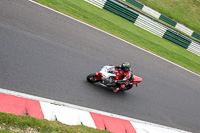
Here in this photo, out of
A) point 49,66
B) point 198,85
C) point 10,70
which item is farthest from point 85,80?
point 198,85

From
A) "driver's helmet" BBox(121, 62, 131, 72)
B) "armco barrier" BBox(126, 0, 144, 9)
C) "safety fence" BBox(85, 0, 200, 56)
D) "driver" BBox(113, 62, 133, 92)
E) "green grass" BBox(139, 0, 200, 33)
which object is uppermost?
"green grass" BBox(139, 0, 200, 33)

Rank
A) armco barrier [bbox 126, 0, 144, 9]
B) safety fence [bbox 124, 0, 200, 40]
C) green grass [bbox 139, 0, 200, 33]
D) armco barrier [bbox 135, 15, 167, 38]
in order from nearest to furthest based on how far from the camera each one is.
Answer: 1. armco barrier [bbox 135, 15, 167, 38]
2. armco barrier [bbox 126, 0, 144, 9]
3. safety fence [bbox 124, 0, 200, 40]
4. green grass [bbox 139, 0, 200, 33]

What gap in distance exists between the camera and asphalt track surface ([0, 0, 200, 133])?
27.4 feet

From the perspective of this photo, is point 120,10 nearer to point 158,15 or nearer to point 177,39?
point 158,15

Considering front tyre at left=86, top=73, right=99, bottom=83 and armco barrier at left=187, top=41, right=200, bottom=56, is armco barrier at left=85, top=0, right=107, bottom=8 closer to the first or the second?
armco barrier at left=187, top=41, right=200, bottom=56

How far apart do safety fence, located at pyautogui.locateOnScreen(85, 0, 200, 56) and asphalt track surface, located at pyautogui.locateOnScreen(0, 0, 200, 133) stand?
5765mm

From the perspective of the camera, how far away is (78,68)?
10.1m

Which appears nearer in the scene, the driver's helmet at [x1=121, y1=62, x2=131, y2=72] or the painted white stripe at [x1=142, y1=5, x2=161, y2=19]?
the driver's helmet at [x1=121, y1=62, x2=131, y2=72]

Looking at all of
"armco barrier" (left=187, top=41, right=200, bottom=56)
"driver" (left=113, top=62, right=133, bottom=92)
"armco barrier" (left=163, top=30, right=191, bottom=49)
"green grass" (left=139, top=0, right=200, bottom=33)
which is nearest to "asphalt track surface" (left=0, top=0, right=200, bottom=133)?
"driver" (left=113, top=62, right=133, bottom=92)

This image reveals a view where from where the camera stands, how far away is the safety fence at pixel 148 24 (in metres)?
19.3

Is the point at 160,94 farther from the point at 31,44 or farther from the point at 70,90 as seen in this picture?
the point at 31,44

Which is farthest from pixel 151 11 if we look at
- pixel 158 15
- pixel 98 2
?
pixel 98 2

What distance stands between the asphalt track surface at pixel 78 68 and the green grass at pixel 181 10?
13.1 meters

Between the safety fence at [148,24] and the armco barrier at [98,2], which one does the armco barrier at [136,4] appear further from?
→ the armco barrier at [98,2]
